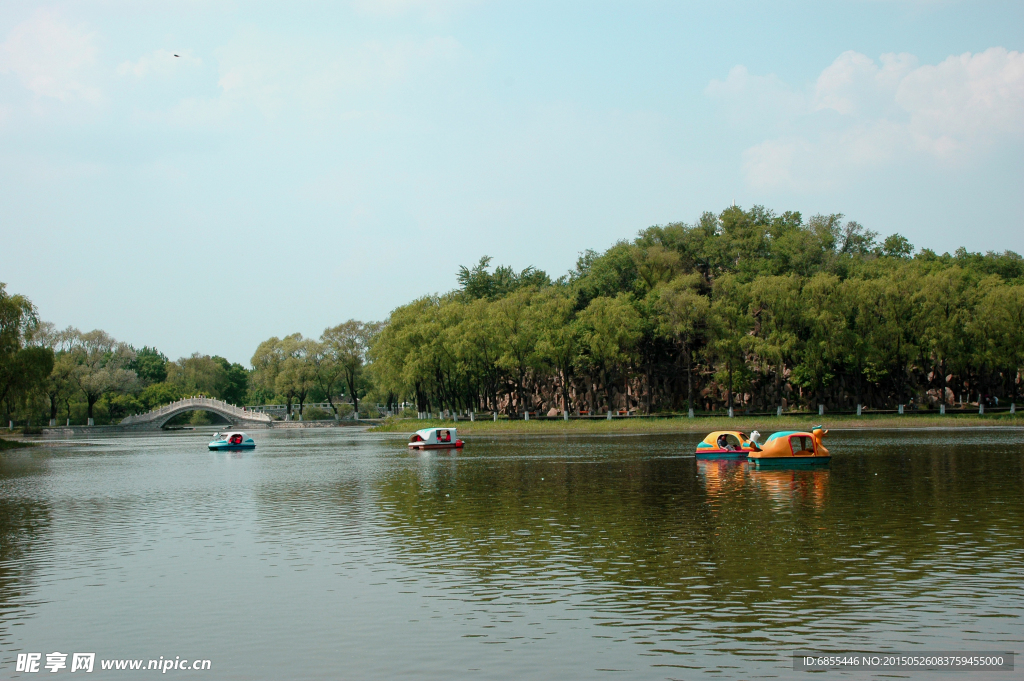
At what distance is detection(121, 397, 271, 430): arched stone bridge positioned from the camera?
129 meters

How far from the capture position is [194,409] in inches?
5128

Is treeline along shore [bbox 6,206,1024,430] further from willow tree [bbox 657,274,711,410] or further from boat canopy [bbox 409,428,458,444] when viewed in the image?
boat canopy [bbox 409,428,458,444]

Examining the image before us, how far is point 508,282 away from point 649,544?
329 ft

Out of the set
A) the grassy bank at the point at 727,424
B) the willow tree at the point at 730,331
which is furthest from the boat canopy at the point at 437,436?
the willow tree at the point at 730,331

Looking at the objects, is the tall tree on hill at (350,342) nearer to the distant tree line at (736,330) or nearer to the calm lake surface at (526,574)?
the distant tree line at (736,330)

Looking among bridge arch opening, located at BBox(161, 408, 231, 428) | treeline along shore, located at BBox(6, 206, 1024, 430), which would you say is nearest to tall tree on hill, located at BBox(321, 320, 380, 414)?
treeline along shore, located at BBox(6, 206, 1024, 430)

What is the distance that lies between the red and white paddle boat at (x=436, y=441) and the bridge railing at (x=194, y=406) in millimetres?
73421

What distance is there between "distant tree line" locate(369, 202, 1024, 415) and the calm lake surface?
148 ft

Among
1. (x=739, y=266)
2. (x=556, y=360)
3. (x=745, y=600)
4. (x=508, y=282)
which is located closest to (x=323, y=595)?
(x=745, y=600)

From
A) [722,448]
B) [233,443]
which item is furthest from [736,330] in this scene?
[233,443]

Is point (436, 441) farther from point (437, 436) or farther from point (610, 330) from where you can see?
point (610, 330)

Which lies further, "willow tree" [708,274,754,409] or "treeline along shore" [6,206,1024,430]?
"willow tree" [708,274,754,409]
